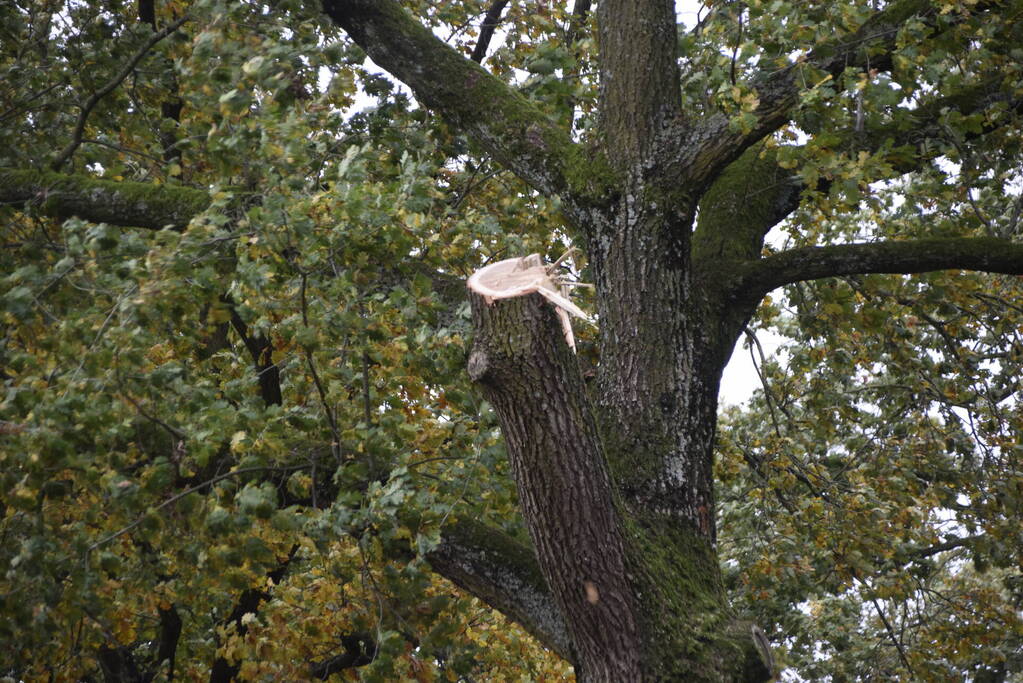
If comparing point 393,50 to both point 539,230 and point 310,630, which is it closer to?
point 539,230

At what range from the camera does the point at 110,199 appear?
6105 millimetres

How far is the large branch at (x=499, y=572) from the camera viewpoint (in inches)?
196

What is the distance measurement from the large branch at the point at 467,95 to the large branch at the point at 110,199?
49.9 inches

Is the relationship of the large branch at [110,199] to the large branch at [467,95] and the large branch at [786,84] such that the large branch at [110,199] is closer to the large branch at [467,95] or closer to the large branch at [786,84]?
the large branch at [467,95]

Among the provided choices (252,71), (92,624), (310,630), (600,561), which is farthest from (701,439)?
(92,624)

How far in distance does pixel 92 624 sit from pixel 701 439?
11.1ft

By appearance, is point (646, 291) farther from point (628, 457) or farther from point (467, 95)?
point (467, 95)

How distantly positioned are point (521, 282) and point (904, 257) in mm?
2425

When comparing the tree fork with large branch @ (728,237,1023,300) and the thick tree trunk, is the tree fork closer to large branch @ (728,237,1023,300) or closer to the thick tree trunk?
the thick tree trunk

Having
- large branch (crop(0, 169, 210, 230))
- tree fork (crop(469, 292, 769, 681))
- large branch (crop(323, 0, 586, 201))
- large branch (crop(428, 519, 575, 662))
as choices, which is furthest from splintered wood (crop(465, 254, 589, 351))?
large branch (crop(0, 169, 210, 230))

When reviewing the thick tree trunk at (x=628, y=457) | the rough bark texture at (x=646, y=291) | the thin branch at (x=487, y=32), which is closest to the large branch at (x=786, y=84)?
the rough bark texture at (x=646, y=291)

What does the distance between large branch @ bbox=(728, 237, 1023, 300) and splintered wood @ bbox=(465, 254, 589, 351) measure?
1.88 meters

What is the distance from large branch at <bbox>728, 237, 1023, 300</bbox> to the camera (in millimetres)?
5379

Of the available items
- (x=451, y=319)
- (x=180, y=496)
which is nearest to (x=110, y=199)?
(x=180, y=496)
